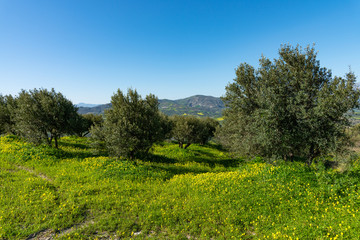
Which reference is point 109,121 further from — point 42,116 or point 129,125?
point 42,116

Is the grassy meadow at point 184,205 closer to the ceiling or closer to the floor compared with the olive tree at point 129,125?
closer to the floor

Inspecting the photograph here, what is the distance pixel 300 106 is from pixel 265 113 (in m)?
2.72

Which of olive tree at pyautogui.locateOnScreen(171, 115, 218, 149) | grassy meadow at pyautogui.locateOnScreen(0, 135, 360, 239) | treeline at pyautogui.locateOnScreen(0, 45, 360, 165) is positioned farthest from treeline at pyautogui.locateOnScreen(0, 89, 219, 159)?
olive tree at pyautogui.locateOnScreen(171, 115, 218, 149)

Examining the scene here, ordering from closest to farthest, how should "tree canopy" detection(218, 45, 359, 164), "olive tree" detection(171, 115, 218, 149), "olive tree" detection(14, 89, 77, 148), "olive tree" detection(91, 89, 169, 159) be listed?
"tree canopy" detection(218, 45, 359, 164) → "olive tree" detection(91, 89, 169, 159) → "olive tree" detection(14, 89, 77, 148) → "olive tree" detection(171, 115, 218, 149)

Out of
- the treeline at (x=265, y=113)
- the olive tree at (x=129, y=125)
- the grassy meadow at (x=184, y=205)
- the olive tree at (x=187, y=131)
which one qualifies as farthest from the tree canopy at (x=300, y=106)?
the olive tree at (x=187, y=131)

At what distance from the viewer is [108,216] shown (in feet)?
29.7

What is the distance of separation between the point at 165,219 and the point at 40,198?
8768 mm

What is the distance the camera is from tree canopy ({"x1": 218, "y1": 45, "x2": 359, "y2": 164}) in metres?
12.8

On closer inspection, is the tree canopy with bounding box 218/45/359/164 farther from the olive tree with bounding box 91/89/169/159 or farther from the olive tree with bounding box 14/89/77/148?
the olive tree with bounding box 14/89/77/148

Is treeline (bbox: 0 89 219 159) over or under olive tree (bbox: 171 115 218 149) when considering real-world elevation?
over

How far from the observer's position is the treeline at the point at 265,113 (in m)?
13.3

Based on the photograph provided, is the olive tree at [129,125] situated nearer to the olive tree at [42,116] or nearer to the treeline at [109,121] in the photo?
the treeline at [109,121]

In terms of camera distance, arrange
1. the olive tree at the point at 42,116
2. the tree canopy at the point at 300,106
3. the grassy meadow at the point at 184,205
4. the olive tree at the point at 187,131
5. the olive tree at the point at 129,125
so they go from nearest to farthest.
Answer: the grassy meadow at the point at 184,205, the tree canopy at the point at 300,106, the olive tree at the point at 129,125, the olive tree at the point at 42,116, the olive tree at the point at 187,131

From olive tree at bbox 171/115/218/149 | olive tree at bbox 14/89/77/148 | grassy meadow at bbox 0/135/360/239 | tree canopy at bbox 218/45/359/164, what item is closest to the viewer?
grassy meadow at bbox 0/135/360/239
